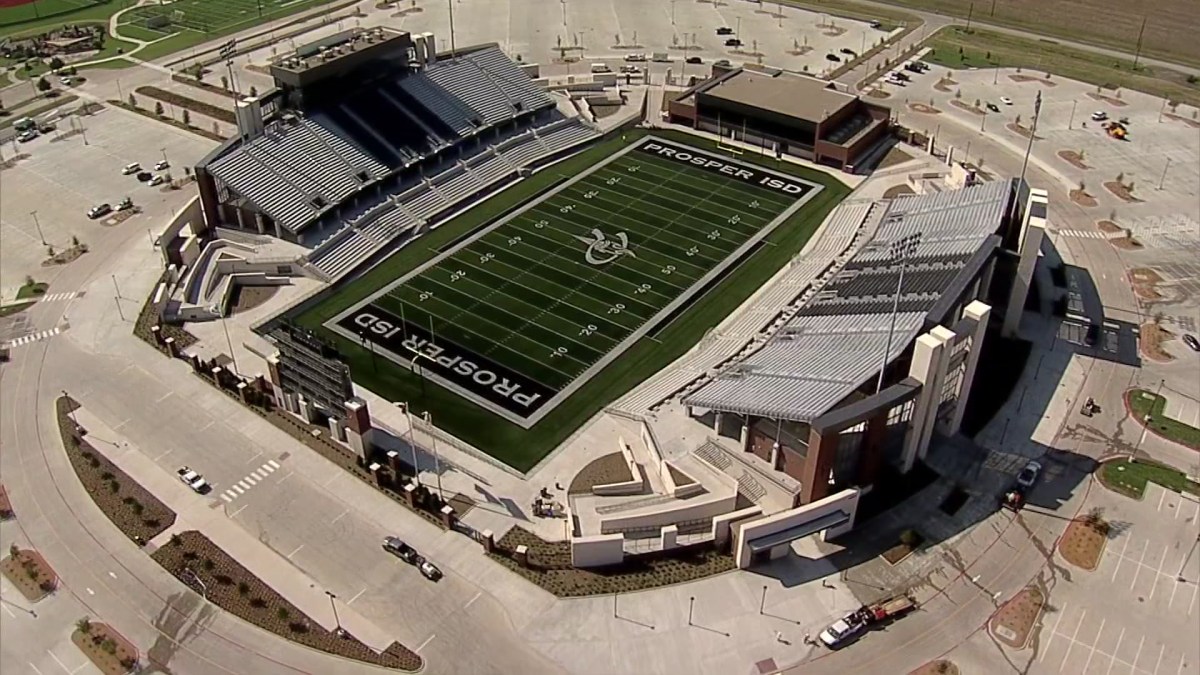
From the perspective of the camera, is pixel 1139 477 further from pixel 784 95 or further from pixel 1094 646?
pixel 784 95

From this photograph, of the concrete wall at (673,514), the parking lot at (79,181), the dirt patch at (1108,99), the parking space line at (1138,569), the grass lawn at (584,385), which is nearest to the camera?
the parking space line at (1138,569)

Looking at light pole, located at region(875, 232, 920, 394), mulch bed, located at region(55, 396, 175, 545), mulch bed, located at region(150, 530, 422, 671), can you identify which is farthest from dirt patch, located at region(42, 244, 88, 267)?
light pole, located at region(875, 232, 920, 394)

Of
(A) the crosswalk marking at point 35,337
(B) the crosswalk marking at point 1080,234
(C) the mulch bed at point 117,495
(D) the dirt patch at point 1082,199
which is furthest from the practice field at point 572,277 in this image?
(D) the dirt patch at point 1082,199

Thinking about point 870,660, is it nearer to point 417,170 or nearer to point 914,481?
point 914,481

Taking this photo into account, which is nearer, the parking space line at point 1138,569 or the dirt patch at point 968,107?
the parking space line at point 1138,569

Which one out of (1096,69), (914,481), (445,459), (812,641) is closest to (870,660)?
(812,641)

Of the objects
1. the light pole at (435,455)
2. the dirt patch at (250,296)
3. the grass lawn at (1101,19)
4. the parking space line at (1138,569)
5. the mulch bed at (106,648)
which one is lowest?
the mulch bed at (106,648)

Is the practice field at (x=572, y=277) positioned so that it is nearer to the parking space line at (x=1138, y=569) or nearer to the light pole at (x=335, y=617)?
the light pole at (x=335, y=617)

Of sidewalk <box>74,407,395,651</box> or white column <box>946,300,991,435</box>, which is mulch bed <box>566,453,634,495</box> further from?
white column <box>946,300,991,435</box>

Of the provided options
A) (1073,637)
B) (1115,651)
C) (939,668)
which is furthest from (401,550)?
(1115,651)
